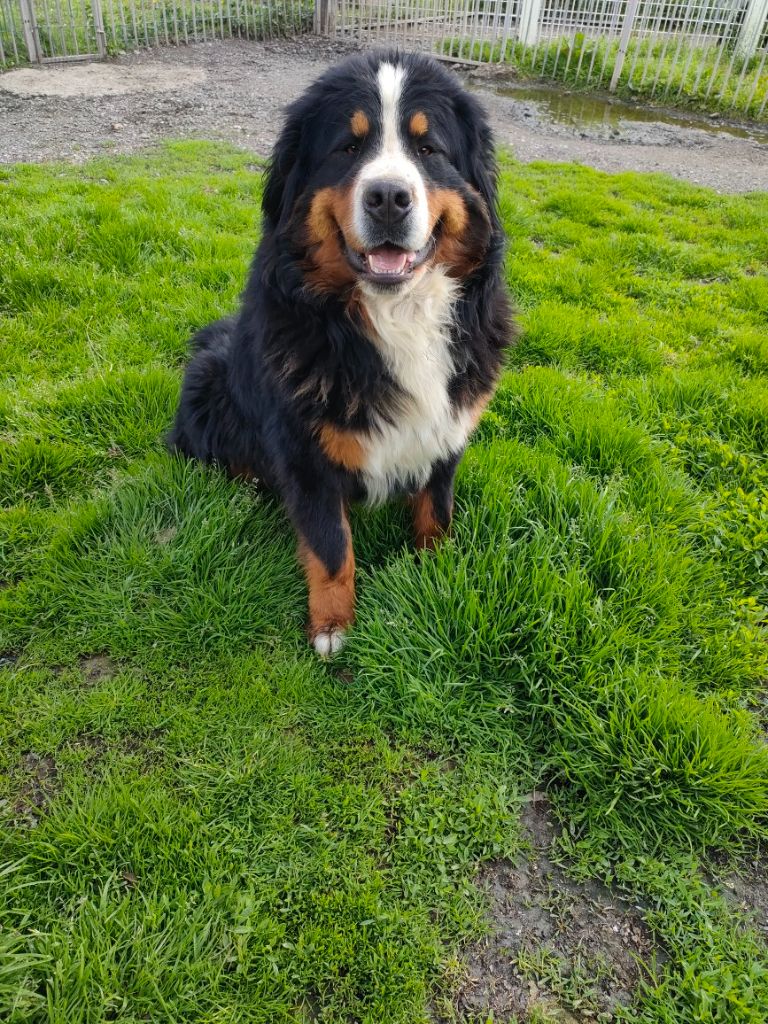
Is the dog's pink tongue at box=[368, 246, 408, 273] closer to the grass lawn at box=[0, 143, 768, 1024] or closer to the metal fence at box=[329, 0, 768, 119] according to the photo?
the grass lawn at box=[0, 143, 768, 1024]

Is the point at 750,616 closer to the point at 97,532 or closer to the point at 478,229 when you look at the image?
the point at 478,229

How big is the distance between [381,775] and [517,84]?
12295mm

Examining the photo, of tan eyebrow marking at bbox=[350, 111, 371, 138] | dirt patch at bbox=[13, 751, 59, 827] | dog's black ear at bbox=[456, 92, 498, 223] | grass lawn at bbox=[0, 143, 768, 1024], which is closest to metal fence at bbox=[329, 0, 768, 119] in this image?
grass lawn at bbox=[0, 143, 768, 1024]

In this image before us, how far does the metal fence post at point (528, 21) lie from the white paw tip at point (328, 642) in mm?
13175

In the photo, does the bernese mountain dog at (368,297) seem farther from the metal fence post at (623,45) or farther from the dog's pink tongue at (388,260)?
the metal fence post at (623,45)

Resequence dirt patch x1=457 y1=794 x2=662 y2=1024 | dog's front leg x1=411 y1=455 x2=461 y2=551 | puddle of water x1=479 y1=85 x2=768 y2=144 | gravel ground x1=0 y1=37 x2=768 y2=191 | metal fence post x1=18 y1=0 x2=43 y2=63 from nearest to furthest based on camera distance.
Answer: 1. dirt patch x1=457 y1=794 x2=662 y2=1024
2. dog's front leg x1=411 y1=455 x2=461 y2=551
3. gravel ground x1=0 y1=37 x2=768 y2=191
4. metal fence post x1=18 y1=0 x2=43 y2=63
5. puddle of water x1=479 y1=85 x2=768 y2=144

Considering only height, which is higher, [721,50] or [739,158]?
[721,50]

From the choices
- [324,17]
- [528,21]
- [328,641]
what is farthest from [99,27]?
[328,641]

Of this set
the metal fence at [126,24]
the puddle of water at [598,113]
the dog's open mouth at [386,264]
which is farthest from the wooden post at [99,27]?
the dog's open mouth at [386,264]

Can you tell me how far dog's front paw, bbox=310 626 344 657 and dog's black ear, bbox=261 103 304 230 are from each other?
1.42 meters

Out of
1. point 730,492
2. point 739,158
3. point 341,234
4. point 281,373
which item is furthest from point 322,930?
point 739,158

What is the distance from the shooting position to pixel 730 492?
9.53 ft

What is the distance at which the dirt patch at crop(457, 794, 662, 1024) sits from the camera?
1.56 m

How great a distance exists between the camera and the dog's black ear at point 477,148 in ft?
7.36
